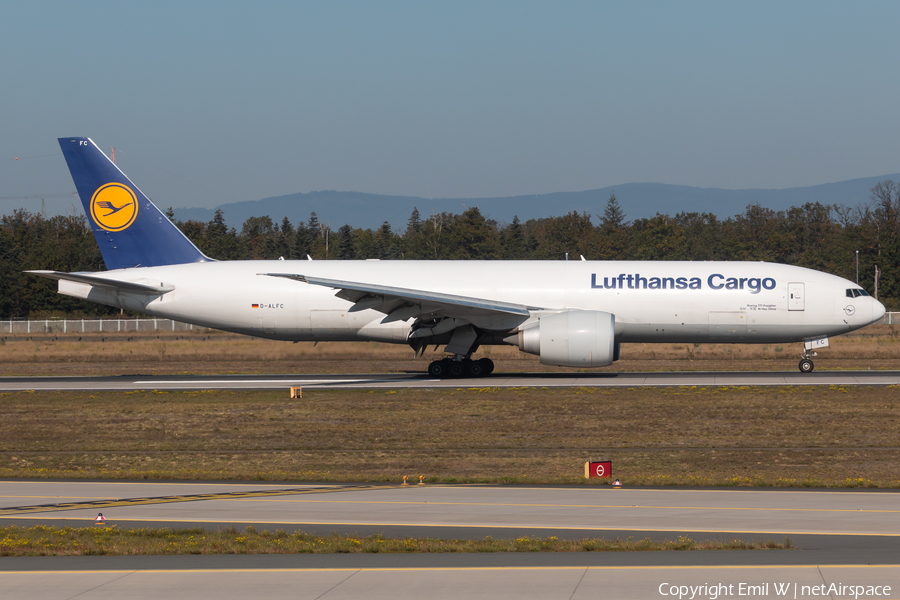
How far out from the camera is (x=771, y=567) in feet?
26.0

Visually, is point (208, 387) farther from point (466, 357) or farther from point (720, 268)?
point (720, 268)

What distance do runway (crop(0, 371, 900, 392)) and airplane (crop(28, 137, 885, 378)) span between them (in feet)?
4.01

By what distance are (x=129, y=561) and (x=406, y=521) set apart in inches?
132

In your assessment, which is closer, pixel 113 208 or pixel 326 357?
pixel 113 208

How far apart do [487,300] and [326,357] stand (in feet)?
22.5

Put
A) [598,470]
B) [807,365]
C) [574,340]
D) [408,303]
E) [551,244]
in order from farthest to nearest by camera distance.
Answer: [551,244] → [807,365] → [408,303] → [574,340] → [598,470]

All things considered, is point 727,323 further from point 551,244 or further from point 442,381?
point 551,244

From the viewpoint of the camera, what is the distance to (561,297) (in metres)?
27.4

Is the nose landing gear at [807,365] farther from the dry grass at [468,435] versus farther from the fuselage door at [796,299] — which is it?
the dry grass at [468,435]

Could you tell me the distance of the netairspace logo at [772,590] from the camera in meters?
7.03

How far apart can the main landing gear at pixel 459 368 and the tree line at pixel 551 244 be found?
50323 mm

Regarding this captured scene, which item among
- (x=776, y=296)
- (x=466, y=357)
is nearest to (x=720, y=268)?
(x=776, y=296)

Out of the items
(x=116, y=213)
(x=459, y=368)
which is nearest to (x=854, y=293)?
(x=459, y=368)

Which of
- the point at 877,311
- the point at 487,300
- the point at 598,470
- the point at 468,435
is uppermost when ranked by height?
the point at 487,300
